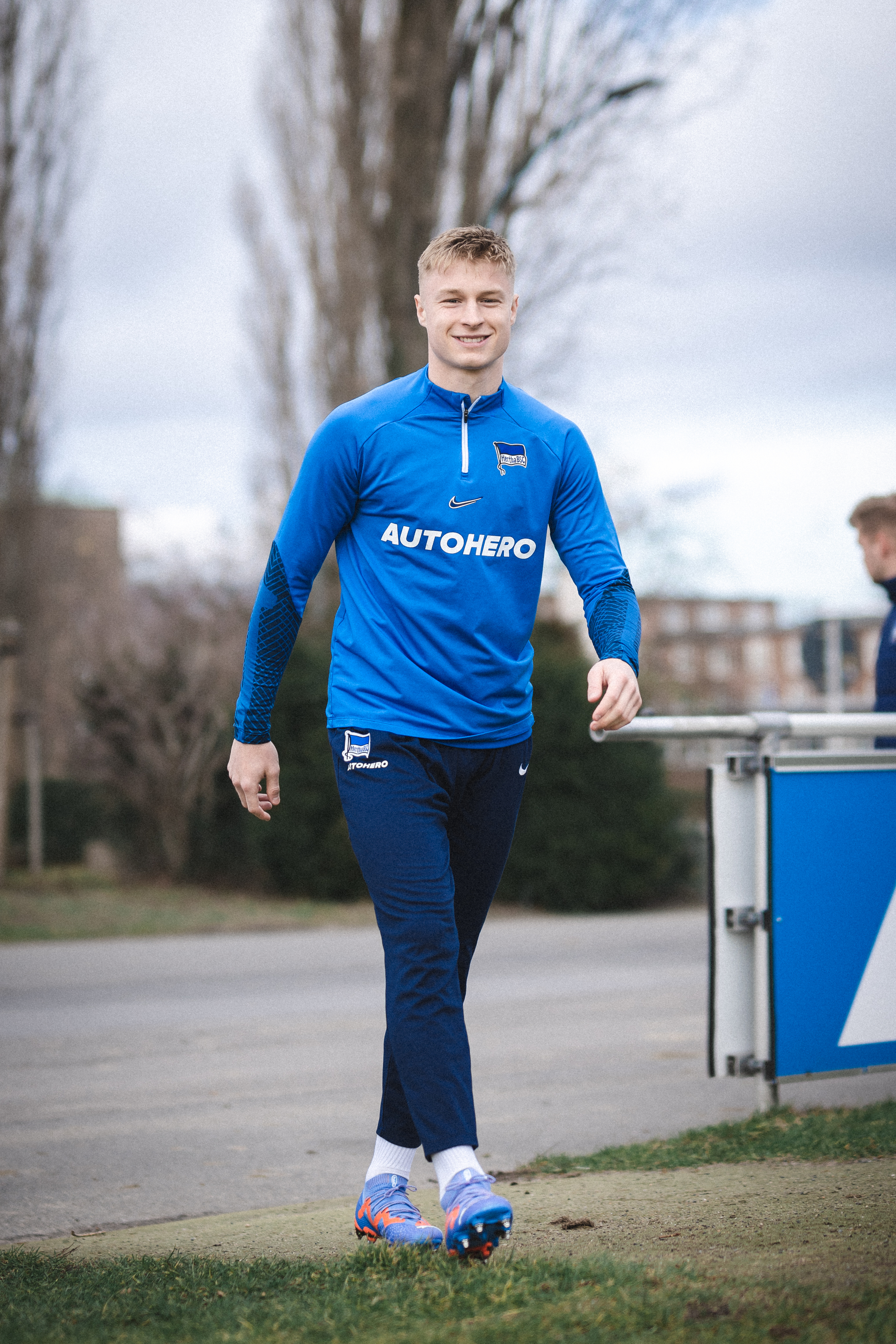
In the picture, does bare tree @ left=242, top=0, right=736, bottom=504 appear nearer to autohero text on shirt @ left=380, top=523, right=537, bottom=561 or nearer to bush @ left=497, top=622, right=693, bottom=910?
bush @ left=497, top=622, right=693, bottom=910

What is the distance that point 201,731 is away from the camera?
15438 mm

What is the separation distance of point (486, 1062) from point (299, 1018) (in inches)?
63.8

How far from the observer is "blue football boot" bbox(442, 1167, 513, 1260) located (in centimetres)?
272

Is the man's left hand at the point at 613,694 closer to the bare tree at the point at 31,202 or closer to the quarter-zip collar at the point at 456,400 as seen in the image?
the quarter-zip collar at the point at 456,400

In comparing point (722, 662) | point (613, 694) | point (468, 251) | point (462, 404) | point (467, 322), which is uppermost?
point (722, 662)

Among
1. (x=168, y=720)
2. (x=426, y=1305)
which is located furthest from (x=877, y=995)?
(x=168, y=720)

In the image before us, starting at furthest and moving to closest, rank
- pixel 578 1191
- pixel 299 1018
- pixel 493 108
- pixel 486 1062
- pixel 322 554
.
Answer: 1. pixel 493 108
2. pixel 299 1018
3. pixel 486 1062
4. pixel 578 1191
5. pixel 322 554

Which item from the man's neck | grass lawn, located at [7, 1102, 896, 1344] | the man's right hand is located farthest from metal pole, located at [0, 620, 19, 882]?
the man's neck

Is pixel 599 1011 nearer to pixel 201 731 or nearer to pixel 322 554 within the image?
pixel 322 554

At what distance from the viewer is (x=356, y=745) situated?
119 inches

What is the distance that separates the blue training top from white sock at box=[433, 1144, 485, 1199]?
0.81m

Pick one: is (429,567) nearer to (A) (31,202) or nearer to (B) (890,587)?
(B) (890,587)

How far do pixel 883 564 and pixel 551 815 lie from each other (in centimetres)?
954

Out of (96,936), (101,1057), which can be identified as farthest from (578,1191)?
(96,936)
